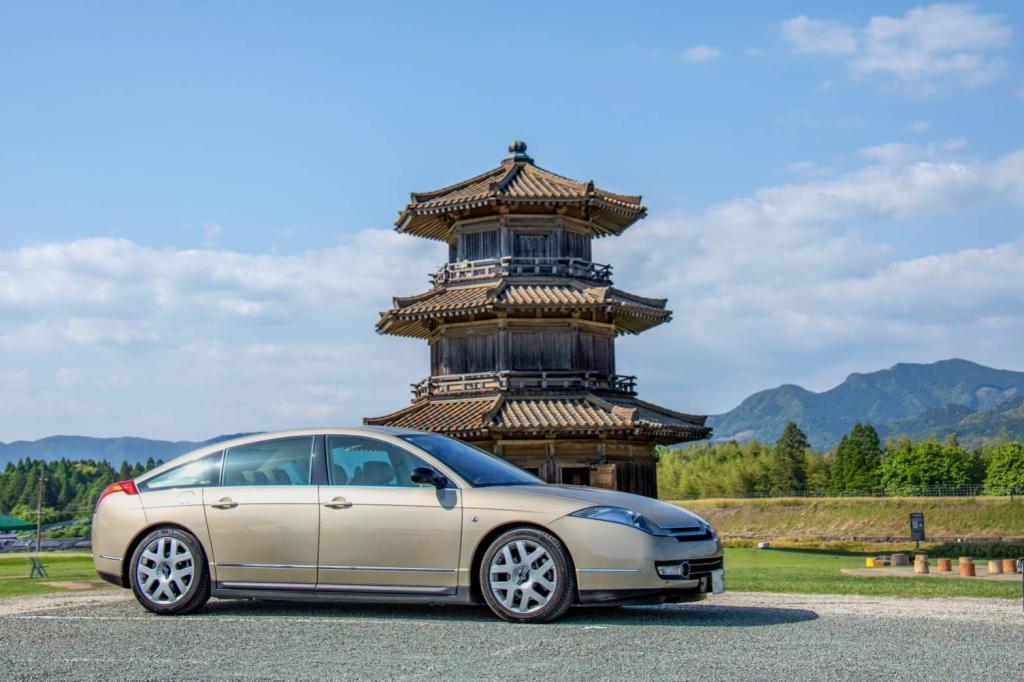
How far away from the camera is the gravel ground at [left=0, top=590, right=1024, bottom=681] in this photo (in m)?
6.43

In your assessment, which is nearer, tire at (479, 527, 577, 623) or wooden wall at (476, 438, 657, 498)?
tire at (479, 527, 577, 623)

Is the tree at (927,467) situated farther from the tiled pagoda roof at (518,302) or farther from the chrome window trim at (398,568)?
the chrome window trim at (398,568)

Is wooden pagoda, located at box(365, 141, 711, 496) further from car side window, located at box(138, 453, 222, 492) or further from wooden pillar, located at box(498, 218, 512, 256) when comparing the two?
car side window, located at box(138, 453, 222, 492)

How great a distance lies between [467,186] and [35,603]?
2090 centimetres

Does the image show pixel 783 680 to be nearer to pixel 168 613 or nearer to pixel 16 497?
pixel 168 613

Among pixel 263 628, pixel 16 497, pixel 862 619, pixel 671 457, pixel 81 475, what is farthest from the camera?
pixel 81 475

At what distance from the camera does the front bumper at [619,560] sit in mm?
8398

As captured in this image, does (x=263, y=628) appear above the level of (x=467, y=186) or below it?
below

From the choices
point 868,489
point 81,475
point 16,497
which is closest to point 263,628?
point 868,489

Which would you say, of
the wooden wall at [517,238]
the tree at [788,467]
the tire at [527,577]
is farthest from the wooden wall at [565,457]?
the tree at [788,467]

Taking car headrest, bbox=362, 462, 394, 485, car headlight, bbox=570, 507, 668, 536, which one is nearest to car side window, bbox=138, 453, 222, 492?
car headrest, bbox=362, 462, 394, 485

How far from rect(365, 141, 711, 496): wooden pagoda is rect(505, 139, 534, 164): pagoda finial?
1.09 meters

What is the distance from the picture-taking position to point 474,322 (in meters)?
28.6

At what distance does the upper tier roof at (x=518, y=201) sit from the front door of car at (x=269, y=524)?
765 inches
